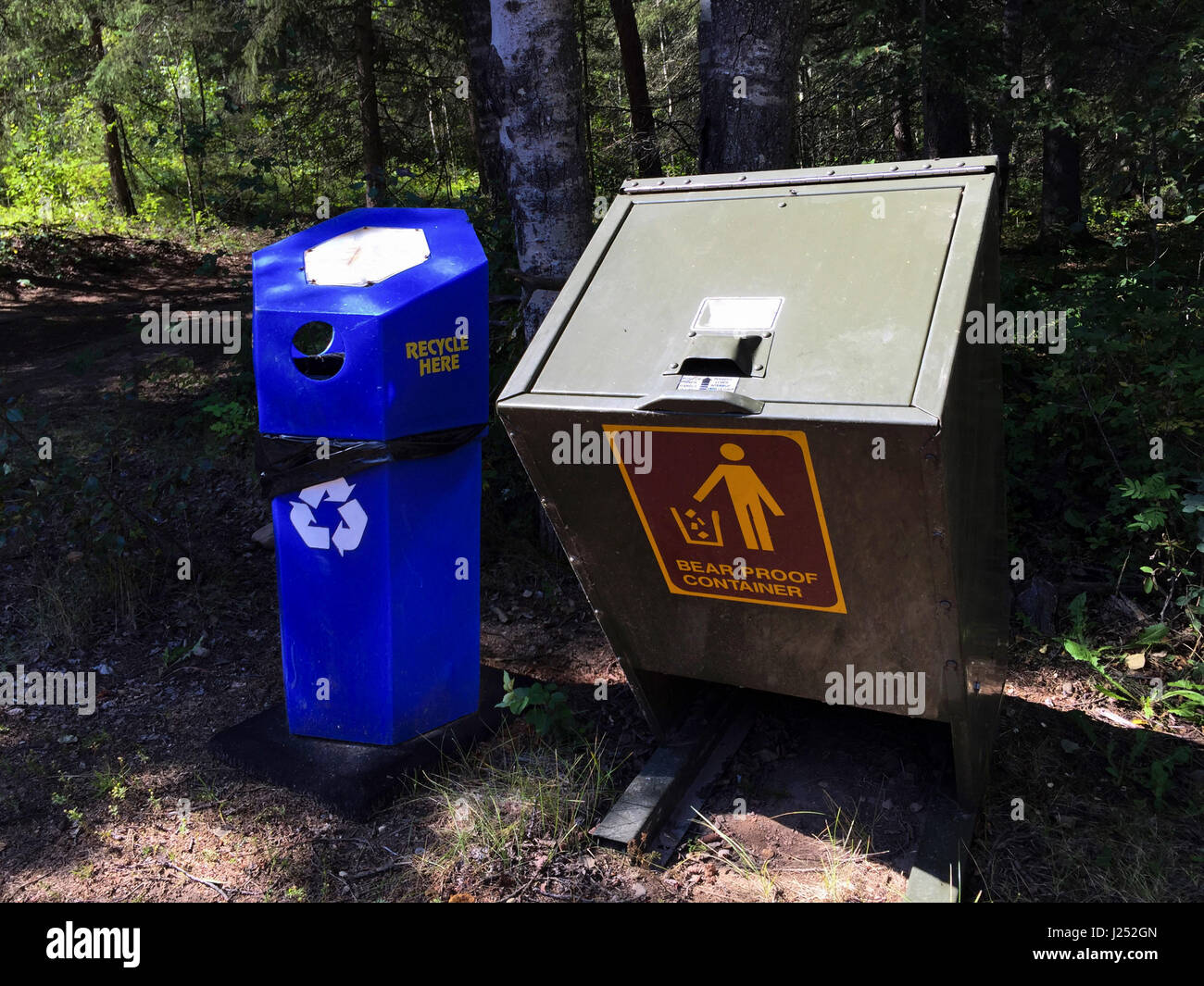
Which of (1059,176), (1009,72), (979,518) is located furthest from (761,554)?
(1059,176)

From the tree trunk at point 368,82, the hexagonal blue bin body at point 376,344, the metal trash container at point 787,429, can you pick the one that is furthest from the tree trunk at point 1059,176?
the hexagonal blue bin body at point 376,344

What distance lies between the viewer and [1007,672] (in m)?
3.65

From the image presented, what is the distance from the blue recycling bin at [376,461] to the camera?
2830mm

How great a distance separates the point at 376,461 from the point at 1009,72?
699cm

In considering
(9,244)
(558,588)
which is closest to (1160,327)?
(558,588)

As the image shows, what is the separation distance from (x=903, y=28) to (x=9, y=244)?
392 inches

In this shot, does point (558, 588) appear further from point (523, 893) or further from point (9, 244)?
point (9, 244)

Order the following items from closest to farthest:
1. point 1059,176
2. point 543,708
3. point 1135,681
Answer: point 543,708
point 1135,681
point 1059,176

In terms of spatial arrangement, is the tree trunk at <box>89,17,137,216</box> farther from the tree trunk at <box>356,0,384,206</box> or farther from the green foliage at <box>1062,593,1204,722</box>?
the green foliage at <box>1062,593,1204,722</box>

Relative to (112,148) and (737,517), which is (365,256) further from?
(112,148)

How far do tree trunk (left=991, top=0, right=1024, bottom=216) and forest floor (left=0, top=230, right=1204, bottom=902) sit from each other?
4788 millimetres

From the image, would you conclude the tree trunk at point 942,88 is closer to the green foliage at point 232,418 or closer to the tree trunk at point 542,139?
the tree trunk at point 542,139

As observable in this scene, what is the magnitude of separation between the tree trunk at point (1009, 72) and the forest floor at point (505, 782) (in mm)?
4788

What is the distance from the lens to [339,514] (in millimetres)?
2982
